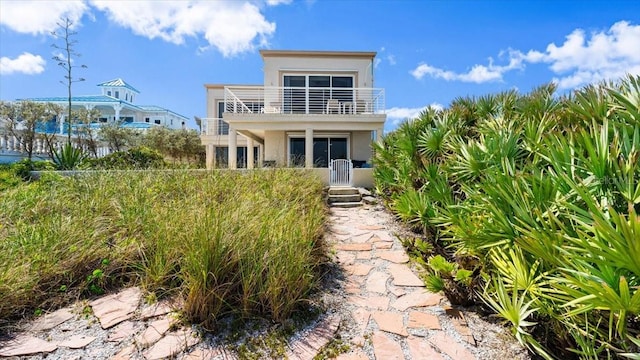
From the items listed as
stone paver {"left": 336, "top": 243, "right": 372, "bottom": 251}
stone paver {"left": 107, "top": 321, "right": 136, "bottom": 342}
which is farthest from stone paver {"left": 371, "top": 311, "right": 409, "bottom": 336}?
stone paver {"left": 107, "top": 321, "right": 136, "bottom": 342}

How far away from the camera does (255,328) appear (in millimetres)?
2904

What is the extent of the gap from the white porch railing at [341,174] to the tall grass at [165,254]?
6.85m

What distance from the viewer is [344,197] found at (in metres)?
10.0

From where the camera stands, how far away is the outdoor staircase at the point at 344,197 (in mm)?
9484

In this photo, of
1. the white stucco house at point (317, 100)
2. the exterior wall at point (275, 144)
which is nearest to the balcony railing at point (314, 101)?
the white stucco house at point (317, 100)

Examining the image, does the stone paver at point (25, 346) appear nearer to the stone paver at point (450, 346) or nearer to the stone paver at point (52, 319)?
the stone paver at point (52, 319)

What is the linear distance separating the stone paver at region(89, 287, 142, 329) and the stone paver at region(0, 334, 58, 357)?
0.41m

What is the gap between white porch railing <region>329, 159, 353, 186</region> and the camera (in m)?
11.7

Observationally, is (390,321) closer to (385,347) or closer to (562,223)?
(385,347)

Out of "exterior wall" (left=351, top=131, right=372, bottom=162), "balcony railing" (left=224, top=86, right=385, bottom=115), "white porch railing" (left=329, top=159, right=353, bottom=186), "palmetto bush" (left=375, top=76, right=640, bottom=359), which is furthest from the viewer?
"exterior wall" (left=351, top=131, right=372, bottom=162)

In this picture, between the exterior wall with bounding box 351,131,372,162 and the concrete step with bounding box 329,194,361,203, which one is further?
the exterior wall with bounding box 351,131,372,162

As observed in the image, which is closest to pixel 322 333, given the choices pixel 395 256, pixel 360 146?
pixel 395 256

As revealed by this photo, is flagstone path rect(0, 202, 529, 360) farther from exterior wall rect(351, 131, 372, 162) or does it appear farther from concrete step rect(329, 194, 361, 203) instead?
exterior wall rect(351, 131, 372, 162)

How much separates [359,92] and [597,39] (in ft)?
34.1
